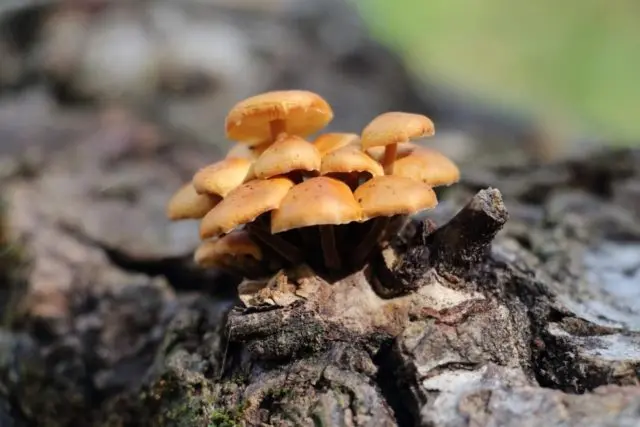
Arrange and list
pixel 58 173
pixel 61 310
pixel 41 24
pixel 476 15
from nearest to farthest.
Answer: pixel 61 310
pixel 58 173
pixel 41 24
pixel 476 15

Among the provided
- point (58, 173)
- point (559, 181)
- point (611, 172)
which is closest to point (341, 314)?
point (559, 181)

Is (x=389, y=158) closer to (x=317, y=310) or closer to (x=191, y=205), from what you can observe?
(x=317, y=310)

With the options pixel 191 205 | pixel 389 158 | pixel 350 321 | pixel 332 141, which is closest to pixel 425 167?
pixel 389 158

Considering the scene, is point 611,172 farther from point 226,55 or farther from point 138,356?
point 226,55

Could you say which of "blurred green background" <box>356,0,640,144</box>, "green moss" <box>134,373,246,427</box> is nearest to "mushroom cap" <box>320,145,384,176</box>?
"green moss" <box>134,373,246,427</box>

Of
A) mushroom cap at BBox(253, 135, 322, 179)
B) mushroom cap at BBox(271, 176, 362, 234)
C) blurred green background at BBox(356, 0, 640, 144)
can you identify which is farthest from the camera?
blurred green background at BBox(356, 0, 640, 144)

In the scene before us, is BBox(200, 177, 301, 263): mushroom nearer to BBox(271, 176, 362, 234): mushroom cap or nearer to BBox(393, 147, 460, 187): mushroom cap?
BBox(271, 176, 362, 234): mushroom cap
